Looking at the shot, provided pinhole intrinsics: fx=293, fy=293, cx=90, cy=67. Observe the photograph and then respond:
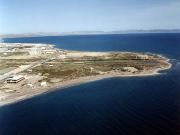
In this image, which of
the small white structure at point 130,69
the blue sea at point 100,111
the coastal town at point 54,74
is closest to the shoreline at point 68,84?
the coastal town at point 54,74

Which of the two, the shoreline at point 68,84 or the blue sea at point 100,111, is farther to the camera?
the shoreline at point 68,84

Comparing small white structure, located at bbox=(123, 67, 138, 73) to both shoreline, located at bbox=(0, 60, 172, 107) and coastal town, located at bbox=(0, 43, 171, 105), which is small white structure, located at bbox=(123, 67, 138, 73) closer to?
coastal town, located at bbox=(0, 43, 171, 105)

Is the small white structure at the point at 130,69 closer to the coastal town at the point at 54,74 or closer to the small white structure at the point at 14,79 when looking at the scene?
the coastal town at the point at 54,74

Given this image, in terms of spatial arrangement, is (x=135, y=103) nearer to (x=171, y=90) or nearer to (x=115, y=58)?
(x=171, y=90)

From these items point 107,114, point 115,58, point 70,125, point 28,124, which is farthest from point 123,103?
point 115,58

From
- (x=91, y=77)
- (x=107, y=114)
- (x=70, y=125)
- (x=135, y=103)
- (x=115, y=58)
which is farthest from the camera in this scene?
(x=115, y=58)

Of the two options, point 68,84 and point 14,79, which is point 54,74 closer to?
point 68,84

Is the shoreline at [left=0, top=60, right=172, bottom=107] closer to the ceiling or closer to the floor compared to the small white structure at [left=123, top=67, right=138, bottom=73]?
closer to the floor

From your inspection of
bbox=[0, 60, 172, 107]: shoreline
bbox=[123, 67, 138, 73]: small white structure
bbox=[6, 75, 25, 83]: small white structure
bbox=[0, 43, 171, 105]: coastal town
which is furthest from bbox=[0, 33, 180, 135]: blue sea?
bbox=[123, 67, 138, 73]: small white structure

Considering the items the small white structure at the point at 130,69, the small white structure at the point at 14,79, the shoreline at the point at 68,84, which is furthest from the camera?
the small white structure at the point at 130,69

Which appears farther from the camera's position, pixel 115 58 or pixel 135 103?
pixel 115 58

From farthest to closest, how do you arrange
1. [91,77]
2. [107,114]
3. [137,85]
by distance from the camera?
[91,77], [137,85], [107,114]
